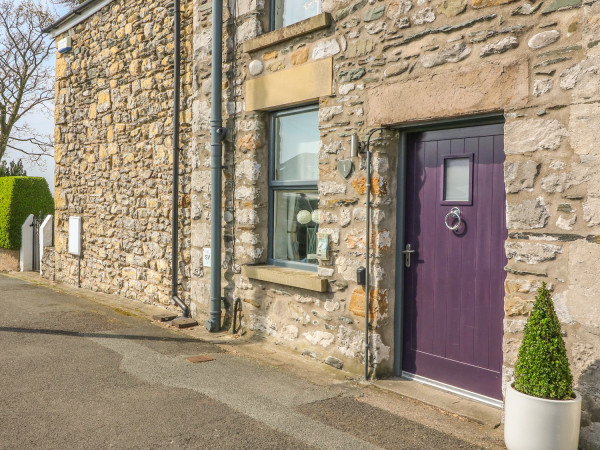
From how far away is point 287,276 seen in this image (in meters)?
5.79

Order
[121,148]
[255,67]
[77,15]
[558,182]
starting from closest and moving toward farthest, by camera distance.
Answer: [558,182] < [255,67] < [121,148] < [77,15]

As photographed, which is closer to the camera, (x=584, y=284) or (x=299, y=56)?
(x=584, y=284)

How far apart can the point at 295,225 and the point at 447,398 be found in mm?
2451

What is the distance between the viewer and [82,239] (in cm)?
1039

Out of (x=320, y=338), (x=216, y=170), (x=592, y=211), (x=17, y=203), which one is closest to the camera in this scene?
(x=592, y=211)

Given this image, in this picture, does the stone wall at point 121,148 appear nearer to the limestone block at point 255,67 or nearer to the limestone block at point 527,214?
the limestone block at point 255,67

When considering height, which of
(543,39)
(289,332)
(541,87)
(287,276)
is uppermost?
(543,39)

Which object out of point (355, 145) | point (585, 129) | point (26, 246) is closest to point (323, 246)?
point (355, 145)

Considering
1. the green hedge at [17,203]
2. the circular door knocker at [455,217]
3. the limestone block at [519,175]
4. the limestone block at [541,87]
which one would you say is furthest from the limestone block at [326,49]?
the green hedge at [17,203]

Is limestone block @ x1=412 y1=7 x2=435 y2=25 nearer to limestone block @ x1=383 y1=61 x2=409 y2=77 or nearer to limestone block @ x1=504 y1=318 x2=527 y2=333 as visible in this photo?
limestone block @ x1=383 y1=61 x2=409 y2=77

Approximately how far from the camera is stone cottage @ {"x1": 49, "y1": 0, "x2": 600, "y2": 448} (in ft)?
12.4

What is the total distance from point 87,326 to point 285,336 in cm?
269

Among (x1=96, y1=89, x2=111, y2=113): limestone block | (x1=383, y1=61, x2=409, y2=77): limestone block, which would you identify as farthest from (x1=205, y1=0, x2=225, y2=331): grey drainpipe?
(x1=96, y1=89, x2=111, y2=113): limestone block

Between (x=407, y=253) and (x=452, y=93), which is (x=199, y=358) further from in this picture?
(x=452, y=93)
